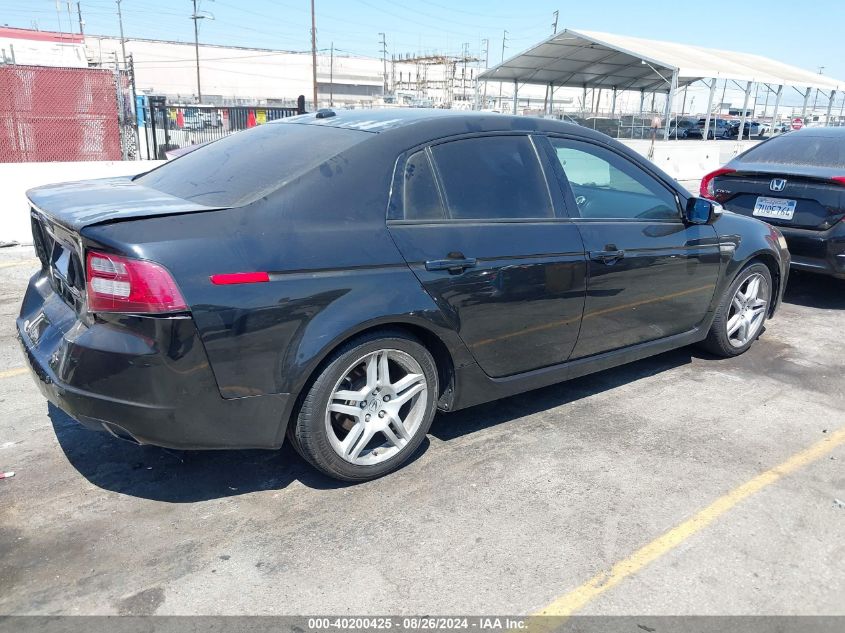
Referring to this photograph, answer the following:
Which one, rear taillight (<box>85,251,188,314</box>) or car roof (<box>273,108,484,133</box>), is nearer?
rear taillight (<box>85,251,188,314</box>)

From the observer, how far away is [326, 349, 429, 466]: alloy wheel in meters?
3.11

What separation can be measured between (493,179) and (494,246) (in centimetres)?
37

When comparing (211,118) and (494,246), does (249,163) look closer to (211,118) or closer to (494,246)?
(494,246)

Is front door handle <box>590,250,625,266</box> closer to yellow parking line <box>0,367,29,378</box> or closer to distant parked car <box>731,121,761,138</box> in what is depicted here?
yellow parking line <box>0,367,29,378</box>

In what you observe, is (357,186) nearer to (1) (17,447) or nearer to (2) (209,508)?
(2) (209,508)

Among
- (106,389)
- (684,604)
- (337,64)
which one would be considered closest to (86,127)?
(106,389)

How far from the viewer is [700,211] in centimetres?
436

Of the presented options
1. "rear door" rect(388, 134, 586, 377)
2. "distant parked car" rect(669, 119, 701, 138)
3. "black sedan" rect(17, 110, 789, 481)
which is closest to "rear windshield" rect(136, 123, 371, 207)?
"black sedan" rect(17, 110, 789, 481)

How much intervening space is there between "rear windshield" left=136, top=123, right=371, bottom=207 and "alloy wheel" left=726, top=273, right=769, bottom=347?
3.17 m

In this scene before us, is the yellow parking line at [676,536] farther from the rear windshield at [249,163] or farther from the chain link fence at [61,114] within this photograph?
the chain link fence at [61,114]

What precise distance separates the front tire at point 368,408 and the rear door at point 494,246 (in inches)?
11.2

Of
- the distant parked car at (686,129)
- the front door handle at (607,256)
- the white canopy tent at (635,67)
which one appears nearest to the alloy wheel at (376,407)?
the front door handle at (607,256)

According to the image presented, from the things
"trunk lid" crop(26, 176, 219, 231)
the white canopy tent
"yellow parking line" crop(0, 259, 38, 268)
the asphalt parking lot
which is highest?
the white canopy tent

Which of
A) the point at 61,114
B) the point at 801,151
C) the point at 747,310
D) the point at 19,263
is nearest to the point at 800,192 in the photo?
the point at 801,151
